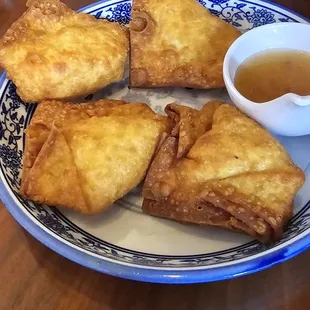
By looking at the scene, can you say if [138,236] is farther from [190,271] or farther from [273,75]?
[273,75]

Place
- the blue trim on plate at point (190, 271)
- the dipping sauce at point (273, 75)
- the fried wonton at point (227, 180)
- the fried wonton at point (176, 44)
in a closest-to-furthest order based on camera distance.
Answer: the blue trim on plate at point (190, 271), the fried wonton at point (227, 180), the dipping sauce at point (273, 75), the fried wonton at point (176, 44)

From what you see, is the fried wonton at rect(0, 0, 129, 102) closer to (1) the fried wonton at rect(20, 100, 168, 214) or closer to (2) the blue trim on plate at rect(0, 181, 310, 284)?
(1) the fried wonton at rect(20, 100, 168, 214)

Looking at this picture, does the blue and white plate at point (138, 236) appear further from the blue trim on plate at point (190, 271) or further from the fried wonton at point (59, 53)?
the fried wonton at point (59, 53)

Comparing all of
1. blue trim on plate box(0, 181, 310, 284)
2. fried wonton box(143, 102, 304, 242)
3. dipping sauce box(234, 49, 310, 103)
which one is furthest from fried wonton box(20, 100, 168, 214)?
dipping sauce box(234, 49, 310, 103)

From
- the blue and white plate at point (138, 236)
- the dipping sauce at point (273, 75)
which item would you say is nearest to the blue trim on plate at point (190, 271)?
the blue and white plate at point (138, 236)

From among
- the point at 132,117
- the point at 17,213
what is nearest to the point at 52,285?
the point at 17,213

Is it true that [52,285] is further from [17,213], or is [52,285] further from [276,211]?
[276,211]

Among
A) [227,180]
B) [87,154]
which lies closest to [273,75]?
[227,180]
